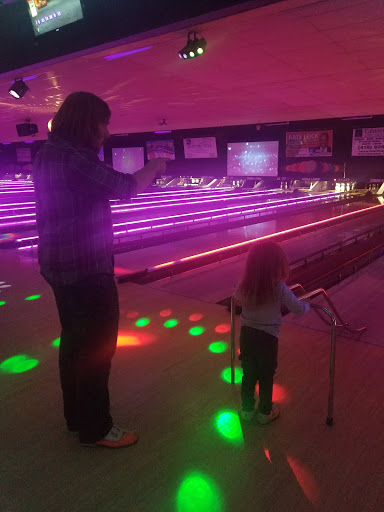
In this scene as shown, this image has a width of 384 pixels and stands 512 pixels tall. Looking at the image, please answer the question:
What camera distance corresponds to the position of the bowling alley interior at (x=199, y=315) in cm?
167

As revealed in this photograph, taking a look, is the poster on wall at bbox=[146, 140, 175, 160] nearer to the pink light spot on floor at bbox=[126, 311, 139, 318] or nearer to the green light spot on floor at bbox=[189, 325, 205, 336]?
the pink light spot on floor at bbox=[126, 311, 139, 318]

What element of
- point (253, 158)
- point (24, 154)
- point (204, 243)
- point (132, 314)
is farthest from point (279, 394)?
point (24, 154)

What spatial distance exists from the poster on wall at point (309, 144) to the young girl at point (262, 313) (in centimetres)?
939

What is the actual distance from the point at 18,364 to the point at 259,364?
1.66m

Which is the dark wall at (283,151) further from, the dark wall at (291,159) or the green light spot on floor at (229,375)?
the green light spot on floor at (229,375)

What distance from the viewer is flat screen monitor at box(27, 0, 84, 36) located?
145 inches

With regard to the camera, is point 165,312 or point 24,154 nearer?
point 165,312

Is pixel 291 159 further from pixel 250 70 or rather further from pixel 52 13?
pixel 52 13

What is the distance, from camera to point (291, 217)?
10.2m

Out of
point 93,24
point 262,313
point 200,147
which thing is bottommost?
point 262,313

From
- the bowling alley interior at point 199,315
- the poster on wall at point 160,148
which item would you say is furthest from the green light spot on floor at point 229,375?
the poster on wall at point 160,148

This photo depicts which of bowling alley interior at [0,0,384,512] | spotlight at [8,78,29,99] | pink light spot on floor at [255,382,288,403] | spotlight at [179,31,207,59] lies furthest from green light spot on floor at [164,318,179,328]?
spotlight at [8,78,29,99]

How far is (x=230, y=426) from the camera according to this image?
2.01 meters

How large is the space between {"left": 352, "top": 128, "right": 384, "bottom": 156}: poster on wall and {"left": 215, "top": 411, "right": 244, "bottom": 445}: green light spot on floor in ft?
31.3
